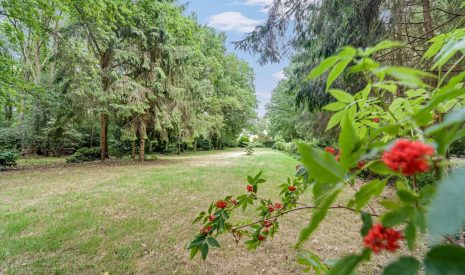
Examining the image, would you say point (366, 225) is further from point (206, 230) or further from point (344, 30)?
point (344, 30)

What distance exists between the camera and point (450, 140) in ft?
0.95

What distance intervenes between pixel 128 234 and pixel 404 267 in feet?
11.5

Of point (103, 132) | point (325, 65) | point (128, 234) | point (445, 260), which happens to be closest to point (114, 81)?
point (103, 132)

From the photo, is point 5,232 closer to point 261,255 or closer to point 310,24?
point 261,255

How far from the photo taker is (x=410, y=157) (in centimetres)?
27

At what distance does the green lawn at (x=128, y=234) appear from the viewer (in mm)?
2539

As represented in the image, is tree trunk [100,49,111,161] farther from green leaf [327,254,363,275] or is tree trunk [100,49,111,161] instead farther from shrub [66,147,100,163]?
green leaf [327,254,363,275]

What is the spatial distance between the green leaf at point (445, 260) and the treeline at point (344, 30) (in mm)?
2921

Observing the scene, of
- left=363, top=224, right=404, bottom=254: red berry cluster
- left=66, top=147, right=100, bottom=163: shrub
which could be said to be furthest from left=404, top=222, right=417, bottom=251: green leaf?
left=66, top=147, right=100, bottom=163: shrub

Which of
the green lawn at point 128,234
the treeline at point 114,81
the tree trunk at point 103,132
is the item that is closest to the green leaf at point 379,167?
the green lawn at point 128,234

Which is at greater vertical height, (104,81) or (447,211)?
(104,81)

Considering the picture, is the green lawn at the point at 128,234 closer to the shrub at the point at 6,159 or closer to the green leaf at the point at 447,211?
the green leaf at the point at 447,211

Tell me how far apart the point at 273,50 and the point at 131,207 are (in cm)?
366

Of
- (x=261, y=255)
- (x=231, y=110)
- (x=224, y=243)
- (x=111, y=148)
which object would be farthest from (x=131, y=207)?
(x=231, y=110)
